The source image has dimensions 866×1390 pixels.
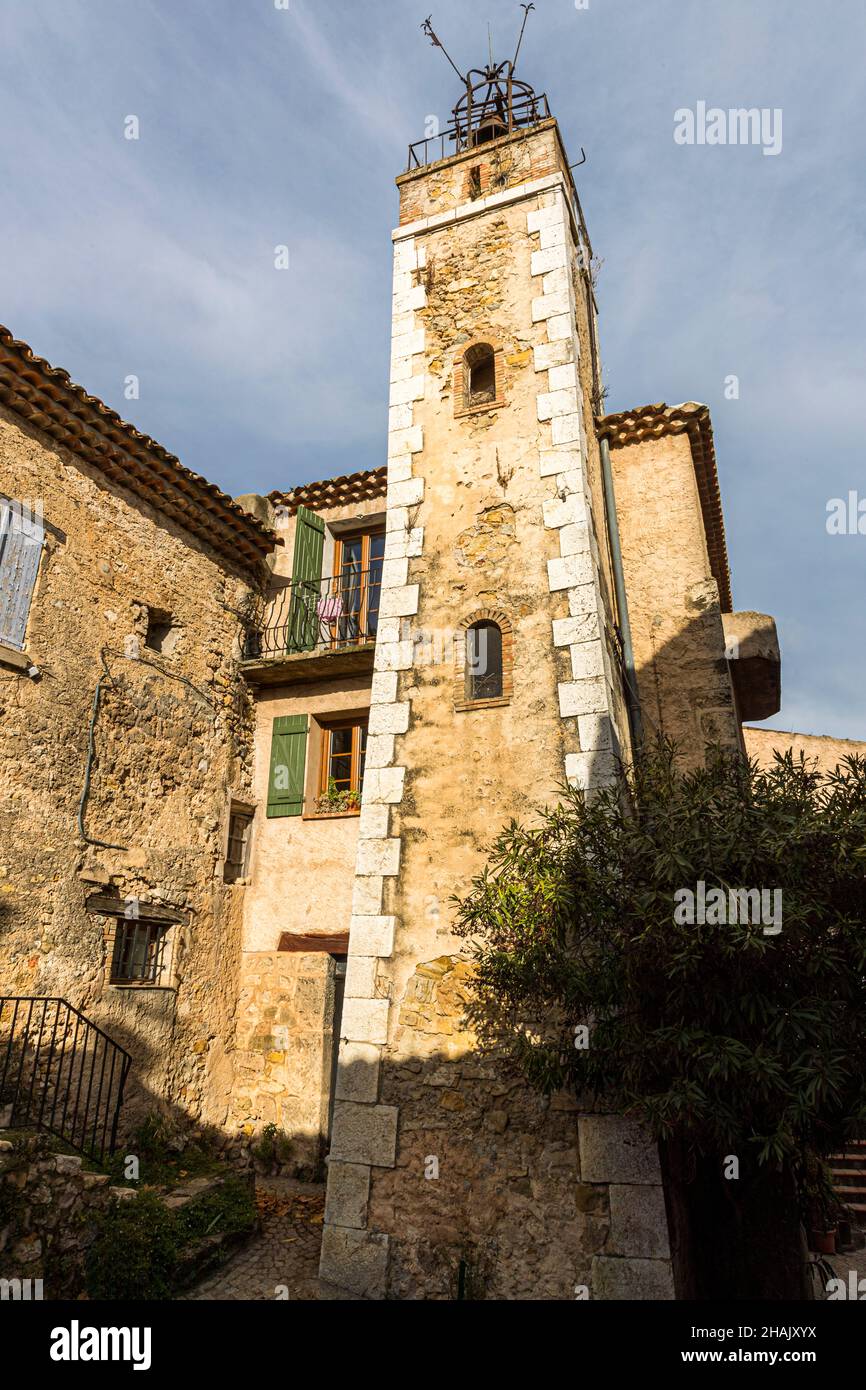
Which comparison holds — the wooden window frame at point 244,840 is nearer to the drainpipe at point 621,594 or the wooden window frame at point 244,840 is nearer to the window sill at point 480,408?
the drainpipe at point 621,594

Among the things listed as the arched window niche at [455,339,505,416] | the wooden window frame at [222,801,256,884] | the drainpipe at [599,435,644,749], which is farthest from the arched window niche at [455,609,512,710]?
the wooden window frame at [222,801,256,884]

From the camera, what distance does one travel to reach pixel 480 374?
9.43 m

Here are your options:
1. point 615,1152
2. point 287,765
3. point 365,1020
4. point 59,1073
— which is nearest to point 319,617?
point 287,765

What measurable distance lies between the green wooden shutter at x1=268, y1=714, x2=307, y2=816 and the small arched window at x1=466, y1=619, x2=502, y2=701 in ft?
12.0

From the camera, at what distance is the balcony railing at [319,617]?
11.3 meters

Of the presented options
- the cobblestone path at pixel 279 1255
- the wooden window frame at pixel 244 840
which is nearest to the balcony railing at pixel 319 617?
the wooden window frame at pixel 244 840

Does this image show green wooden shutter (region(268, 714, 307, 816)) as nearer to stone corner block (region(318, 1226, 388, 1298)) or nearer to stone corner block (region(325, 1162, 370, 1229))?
stone corner block (region(325, 1162, 370, 1229))

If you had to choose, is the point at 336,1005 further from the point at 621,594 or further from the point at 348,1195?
the point at 621,594

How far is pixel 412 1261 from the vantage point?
619 cm

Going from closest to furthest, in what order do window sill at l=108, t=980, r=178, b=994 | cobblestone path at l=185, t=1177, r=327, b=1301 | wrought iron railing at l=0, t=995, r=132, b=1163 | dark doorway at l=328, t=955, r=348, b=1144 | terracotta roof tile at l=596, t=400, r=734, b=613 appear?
cobblestone path at l=185, t=1177, r=327, b=1301
wrought iron railing at l=0, t=995, r=132, b=1163
window sill at l=108, t=980, r=178, b=994
dark doorway at l=328, t=955, r=348, b=1144
terracotta roof tile at l=596, t=400, r=734, b=613

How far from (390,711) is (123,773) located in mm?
3374

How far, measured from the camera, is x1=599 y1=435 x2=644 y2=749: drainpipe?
353 inches

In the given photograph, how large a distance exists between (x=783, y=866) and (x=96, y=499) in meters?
8.18
